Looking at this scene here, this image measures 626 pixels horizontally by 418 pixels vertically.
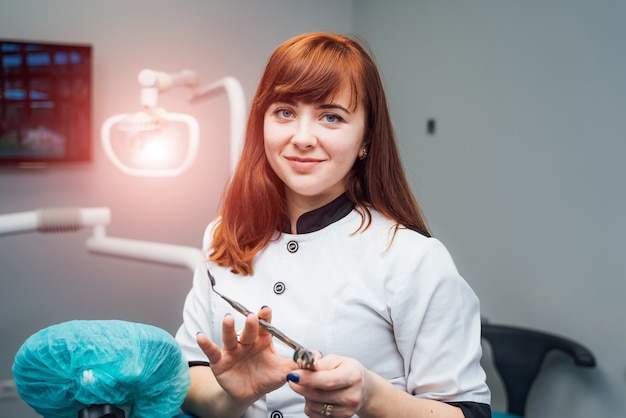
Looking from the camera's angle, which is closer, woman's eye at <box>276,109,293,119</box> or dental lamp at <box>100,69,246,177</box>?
woman's eye at <box>276,109,293,119</box>

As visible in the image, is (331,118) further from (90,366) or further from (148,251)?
(148,251)

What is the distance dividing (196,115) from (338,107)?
164 centimetres

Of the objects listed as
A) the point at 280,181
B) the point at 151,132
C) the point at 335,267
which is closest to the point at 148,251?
the point at 151,132

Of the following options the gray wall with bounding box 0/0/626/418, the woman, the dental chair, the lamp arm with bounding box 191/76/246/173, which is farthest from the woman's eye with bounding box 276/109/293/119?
the dental chair

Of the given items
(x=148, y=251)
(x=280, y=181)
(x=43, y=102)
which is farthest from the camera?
(x=43, y=102)

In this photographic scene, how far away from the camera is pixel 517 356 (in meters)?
2.03

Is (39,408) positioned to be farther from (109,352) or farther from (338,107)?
(338,107)

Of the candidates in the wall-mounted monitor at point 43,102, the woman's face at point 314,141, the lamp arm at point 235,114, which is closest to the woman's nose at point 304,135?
the woman's face at point 314,141

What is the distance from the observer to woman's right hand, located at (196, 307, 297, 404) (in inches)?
37.5

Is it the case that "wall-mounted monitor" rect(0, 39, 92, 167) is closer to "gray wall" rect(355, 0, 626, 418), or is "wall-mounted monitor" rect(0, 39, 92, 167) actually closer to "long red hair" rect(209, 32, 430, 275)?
"gray wall" rect(355, 0, 626, 418)

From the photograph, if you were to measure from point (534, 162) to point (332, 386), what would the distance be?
134 cm

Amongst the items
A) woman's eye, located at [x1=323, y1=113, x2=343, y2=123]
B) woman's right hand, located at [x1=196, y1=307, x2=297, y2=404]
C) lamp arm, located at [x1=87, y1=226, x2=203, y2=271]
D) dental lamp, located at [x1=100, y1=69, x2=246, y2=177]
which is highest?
woman's eye, located at [x1=323, y1=113, x2=343, y2=123]

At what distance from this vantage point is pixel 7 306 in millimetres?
2480

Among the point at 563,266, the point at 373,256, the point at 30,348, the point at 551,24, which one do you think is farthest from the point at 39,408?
the point at 551,24
